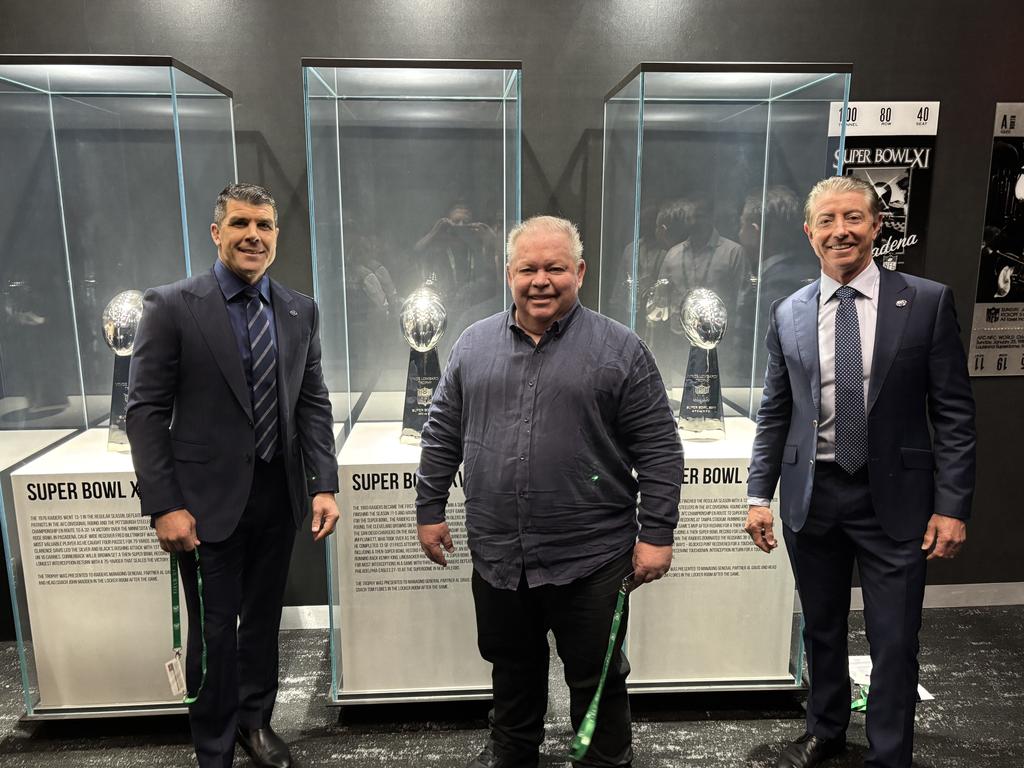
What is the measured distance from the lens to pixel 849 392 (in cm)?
188

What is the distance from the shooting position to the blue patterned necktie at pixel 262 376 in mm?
1918

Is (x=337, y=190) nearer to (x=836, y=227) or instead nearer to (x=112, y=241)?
(x=112, y=241)

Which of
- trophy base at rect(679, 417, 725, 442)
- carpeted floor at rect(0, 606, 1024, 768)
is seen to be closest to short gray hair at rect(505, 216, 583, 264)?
trophy base at rect(679, 417, 725, 442)

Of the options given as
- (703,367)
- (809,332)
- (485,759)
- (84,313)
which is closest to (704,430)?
(703,367)

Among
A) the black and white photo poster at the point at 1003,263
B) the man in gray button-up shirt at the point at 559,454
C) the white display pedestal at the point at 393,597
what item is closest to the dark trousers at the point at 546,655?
the man in gray button-up shirt at the point at 559,454

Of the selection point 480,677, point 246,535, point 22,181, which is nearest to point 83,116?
point 22,181

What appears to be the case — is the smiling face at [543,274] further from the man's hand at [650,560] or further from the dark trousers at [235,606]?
the dark trousers at [235,606]

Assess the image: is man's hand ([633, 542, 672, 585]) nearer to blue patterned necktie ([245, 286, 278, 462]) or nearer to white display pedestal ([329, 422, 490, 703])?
white display pedestal ([329, 422, 490, 703])

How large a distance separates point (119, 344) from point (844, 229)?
7.11 ft

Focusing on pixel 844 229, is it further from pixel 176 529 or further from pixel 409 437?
pixel 176 529

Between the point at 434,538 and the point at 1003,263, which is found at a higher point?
the point at 1003,263

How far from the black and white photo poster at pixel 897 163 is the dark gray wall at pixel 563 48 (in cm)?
6

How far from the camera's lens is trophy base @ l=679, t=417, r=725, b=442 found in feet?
8.27

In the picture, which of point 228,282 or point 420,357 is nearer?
point 228,282
